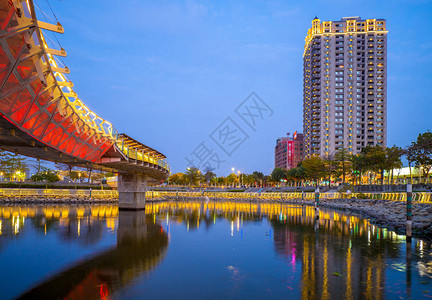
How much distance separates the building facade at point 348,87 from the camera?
544 ft

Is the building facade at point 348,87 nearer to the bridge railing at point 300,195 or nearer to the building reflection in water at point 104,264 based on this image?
the bridge railing at point 300,195

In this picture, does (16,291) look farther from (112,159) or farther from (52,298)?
(112,159)

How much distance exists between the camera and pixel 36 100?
1373 centimetres

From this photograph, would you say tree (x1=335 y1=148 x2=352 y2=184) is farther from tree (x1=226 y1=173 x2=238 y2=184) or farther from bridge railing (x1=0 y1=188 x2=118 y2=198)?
bridge railing (x1=0 y1=188 x2=118 y2=198)

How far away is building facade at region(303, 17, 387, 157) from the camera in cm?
16575

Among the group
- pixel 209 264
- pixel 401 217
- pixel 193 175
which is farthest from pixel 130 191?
pixel 193 175

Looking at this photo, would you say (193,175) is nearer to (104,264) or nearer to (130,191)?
(130,191)

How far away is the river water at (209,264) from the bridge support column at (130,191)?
1769 centimetres

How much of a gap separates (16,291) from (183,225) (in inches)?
821

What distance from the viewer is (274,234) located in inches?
1050

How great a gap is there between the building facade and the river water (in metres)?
148

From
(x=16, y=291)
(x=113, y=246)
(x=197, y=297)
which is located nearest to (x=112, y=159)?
(x=113, y=246)

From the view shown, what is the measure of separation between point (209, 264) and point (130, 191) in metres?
32.2

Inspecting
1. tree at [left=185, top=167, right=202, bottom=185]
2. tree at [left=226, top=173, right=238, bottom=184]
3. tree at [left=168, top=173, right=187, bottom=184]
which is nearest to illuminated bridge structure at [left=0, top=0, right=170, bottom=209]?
A: tree at [left=185, top=167, right=202, bottom=185]
